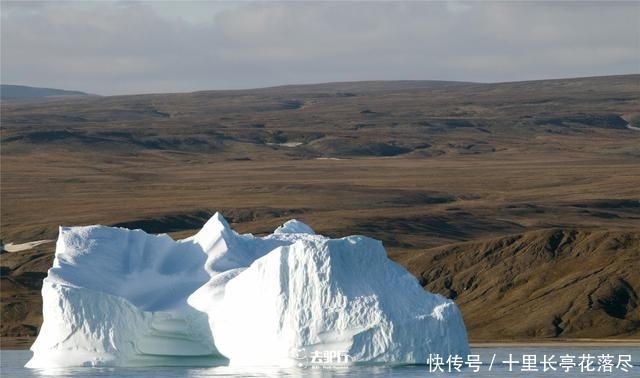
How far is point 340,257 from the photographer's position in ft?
126

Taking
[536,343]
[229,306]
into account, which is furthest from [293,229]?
[536,343]

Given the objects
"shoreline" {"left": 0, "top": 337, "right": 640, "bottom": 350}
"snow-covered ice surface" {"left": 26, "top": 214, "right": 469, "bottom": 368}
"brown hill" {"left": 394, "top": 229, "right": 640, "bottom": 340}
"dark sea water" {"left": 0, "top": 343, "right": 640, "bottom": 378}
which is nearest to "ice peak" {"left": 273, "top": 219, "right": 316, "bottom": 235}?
"snow-covered ice surface" {"left": 26, "top": 214, "right": 469, "bottom": 368}

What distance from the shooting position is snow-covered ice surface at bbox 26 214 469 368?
37.7 meters

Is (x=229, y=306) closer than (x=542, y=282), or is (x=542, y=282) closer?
(x=229, y=306)

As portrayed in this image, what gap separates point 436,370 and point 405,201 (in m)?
79.9

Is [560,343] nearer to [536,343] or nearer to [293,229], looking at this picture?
[536,343]

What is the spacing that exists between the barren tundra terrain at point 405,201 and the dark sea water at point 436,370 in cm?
1388

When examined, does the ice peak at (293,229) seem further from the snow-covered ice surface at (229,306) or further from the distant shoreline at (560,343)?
the distant shoreline at (560,343)

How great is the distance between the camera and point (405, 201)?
386 ft

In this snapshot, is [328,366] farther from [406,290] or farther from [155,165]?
[155,165]

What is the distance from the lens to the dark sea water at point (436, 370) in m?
37.4

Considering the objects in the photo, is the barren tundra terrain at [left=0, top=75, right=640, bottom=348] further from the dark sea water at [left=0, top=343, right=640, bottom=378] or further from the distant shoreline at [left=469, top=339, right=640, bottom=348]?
the dark sea water at [left=0, top=343, right=640, bottom=378]

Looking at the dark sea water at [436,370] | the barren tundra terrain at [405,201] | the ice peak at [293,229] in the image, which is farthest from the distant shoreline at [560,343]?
the ice peak at [293,229]

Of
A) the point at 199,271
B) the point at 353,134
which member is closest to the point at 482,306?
the point at 199,271
